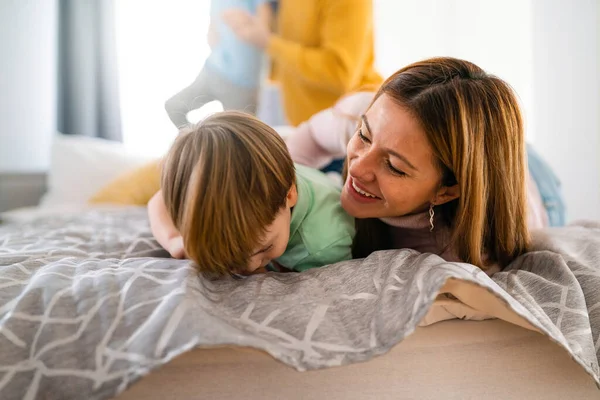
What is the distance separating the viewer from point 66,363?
2.22ft

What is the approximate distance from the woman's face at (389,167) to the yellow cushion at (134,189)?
2.72ft

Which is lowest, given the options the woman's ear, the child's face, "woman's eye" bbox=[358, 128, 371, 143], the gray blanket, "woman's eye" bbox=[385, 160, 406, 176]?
the gray blanket

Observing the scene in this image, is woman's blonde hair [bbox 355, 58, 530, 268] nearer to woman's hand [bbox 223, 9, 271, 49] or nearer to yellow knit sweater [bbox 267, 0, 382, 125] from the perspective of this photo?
yellow knit sweater [bbox 267, 0, 382, 125]

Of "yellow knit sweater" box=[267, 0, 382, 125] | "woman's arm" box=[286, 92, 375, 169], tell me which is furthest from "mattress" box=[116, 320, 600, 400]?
"yellow knit sweater" box=[267, 0, 382, 125]

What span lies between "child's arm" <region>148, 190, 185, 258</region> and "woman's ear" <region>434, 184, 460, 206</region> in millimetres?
531

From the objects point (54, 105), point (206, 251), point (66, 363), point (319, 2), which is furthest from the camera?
point (54, 105)

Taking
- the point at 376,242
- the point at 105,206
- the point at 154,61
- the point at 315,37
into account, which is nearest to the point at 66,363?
the point at 376,242

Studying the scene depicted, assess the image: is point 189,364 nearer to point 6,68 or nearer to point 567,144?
point 6,68

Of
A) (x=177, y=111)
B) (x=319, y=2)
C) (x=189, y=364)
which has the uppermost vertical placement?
(x=319, y=2)

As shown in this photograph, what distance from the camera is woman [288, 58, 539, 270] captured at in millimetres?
977

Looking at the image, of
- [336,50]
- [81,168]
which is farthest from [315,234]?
[81,168]

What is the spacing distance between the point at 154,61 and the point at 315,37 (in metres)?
0.81

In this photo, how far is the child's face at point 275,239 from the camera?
0.94 m

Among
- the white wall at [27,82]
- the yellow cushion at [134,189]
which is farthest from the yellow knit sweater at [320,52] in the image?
the white wall at [27,82]
